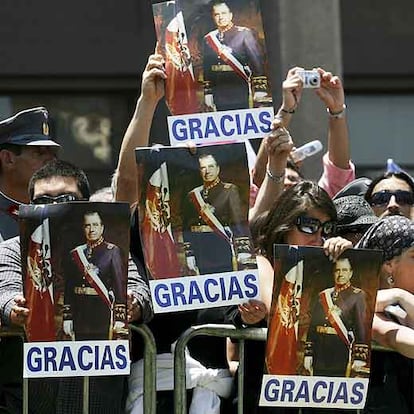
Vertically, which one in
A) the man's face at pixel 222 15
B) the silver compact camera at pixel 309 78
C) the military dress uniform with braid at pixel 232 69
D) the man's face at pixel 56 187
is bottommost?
the man's face at pixel 56 187

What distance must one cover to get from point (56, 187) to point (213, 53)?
82 centimetres

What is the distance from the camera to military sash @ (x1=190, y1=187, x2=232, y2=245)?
18.4ft

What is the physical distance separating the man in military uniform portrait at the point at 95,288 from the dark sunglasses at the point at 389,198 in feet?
5.76

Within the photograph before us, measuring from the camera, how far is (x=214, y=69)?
5852mm

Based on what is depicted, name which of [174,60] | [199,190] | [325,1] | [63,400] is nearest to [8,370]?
[63,400]

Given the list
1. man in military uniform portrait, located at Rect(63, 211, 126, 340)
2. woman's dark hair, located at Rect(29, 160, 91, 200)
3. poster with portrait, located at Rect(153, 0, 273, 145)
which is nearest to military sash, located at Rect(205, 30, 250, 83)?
poster with portrait, located at Rect(153, 0, 273, 145)

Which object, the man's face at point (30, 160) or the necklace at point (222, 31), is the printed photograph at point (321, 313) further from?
the man's face at point (30, 160)

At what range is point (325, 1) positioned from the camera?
11.2 metres

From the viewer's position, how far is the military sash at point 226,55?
586 centimetres

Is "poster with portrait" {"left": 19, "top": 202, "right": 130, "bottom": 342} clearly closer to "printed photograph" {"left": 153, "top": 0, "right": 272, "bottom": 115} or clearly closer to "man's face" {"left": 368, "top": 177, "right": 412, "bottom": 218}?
"printed photograph" {"left": 153, "top": 0, "right": 272, "bottom": 115}

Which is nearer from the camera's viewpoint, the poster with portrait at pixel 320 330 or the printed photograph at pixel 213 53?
the poster with portrait at pixel 320 330

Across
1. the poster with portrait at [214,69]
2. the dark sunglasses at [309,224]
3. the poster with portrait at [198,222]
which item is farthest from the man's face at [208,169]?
the dark sunglasses at [309,224]

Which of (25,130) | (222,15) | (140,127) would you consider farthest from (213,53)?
(25,130)

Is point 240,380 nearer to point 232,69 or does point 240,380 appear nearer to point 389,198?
point 232,69
